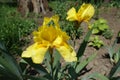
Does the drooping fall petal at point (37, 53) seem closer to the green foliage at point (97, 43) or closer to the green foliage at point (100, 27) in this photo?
the green foliage at point (97, 43)

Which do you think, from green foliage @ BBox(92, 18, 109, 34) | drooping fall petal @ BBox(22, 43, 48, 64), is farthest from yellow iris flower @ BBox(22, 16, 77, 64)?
green foliage @ BBox(92, 18, 109, 34)

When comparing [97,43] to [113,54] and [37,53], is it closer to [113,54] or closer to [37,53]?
[113,54]

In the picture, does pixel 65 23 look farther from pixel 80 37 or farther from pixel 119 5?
pixel 119 5

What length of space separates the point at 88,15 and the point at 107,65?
1671 mm

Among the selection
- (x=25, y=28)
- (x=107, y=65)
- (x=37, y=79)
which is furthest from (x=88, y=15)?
(x=25, y=28)

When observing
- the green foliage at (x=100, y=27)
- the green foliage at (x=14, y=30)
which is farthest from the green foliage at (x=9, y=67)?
the green foliage at (x=100, y=27)

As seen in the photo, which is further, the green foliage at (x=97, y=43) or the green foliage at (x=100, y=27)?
the green foliage at (x=100, y=27)

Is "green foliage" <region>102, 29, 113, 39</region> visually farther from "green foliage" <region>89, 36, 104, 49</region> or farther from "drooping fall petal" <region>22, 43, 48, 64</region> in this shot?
"drooping fall petal" <region>22, 43, 48, 64</region>

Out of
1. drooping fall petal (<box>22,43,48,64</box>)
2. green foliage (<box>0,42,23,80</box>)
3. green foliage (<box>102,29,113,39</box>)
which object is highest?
drooping fall petal (<box>22,43,48,64</box>)

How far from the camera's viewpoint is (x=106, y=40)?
17.0ft

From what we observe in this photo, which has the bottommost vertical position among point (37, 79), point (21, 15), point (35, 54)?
point (21, 15)

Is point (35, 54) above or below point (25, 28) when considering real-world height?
above

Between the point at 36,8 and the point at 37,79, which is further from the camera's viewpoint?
the point at 36,8

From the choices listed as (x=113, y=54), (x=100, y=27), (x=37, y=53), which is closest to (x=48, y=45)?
(x=37, y=53)
